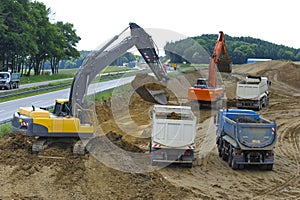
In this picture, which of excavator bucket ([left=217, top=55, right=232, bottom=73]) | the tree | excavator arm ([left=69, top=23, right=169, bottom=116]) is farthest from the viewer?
the tree

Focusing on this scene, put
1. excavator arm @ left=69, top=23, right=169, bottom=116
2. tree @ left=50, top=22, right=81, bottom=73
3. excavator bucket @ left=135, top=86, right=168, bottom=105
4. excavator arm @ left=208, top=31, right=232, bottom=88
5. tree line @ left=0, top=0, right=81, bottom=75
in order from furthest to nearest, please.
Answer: tree @ left=50, top=22, right=81, bottom=73
tree line @ left=0, top=0, right=81, bottom=75
excavator bucket @ left=135, top=86, right=168, bottom=105
excavator arm @ left=208, top=31, right=232, bottom=88
excavator arm @ left=69, top=23, right=169, bottom=116

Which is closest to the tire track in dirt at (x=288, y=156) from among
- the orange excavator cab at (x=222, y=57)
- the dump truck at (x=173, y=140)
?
the dump truck at (x=173, y=140)

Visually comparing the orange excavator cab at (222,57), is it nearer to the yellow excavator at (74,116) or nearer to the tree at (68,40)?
the yellow excavator at (74,116)

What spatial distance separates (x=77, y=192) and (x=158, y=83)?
22.6 meters

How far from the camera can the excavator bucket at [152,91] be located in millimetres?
34438

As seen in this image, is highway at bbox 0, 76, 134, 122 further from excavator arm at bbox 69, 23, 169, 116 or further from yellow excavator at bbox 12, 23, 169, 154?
yellow excavator at bbox 12, 23, 169, 154

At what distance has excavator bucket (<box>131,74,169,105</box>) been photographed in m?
34.4

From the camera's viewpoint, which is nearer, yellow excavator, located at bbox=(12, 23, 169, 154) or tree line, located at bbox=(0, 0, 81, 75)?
yellow excavator, located at bbox=(12, 23, 169, 154)

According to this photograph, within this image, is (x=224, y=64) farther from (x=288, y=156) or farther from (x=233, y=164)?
(x=233, y=164)

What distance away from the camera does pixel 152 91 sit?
34.7 metres

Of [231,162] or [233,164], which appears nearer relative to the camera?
[233,164]

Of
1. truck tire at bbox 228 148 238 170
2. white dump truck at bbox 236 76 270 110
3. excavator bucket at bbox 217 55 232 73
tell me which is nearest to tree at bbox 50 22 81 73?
excavator bucket at bbox 217 55 232 73

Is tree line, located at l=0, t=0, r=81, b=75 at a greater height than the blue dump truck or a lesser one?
greater

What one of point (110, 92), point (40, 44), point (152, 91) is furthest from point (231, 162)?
point (40, 44)
